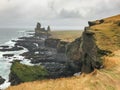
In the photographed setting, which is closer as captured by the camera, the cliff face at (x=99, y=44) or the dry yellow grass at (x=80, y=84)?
the dry yellow grass at (x=80, y=84)

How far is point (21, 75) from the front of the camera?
212 feet

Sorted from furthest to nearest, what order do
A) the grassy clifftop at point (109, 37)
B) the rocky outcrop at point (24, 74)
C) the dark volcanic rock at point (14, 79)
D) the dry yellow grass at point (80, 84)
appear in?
the rocky outcrop at point (24, 74) → the dark volcanic rock at point (14, 79) → the grassy clifftop at point (109, 37) → the dry yellow grass at point (80, 84)

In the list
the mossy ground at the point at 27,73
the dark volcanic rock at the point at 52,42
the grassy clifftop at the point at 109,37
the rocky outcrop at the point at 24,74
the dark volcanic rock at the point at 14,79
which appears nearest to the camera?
the grassy clifftop at the point at 109,37

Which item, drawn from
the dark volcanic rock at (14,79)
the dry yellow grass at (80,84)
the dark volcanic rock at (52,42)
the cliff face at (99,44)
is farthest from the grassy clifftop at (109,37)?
the dark volcanic rock at (52,42)

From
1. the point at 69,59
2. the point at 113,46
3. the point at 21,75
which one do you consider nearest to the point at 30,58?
the point at 69,59

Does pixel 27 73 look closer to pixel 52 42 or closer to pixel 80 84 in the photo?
pixel 80 84

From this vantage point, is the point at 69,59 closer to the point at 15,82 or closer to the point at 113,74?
the point at 15,82

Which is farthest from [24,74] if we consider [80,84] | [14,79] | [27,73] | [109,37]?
[80,84]

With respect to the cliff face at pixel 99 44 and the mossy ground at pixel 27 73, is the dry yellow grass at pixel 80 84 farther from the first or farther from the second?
the mossy ground at pixel 27 73

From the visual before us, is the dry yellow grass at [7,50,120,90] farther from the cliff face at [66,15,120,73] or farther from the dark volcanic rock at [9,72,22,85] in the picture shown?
the dark volcanic rock at [9,72,22,85]

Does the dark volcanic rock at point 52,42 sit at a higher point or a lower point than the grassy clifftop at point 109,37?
lower

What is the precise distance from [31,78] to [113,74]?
42540 millimetres

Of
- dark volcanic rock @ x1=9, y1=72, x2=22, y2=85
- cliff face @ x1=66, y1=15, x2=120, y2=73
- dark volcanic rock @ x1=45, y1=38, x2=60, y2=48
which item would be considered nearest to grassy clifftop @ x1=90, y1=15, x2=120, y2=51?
cliff face @ x1=66, y1=15, x2=120, y2=73

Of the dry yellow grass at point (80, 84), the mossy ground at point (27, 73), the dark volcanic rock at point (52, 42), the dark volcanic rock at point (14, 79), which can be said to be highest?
the dry yellow grass at point (80, 84)
